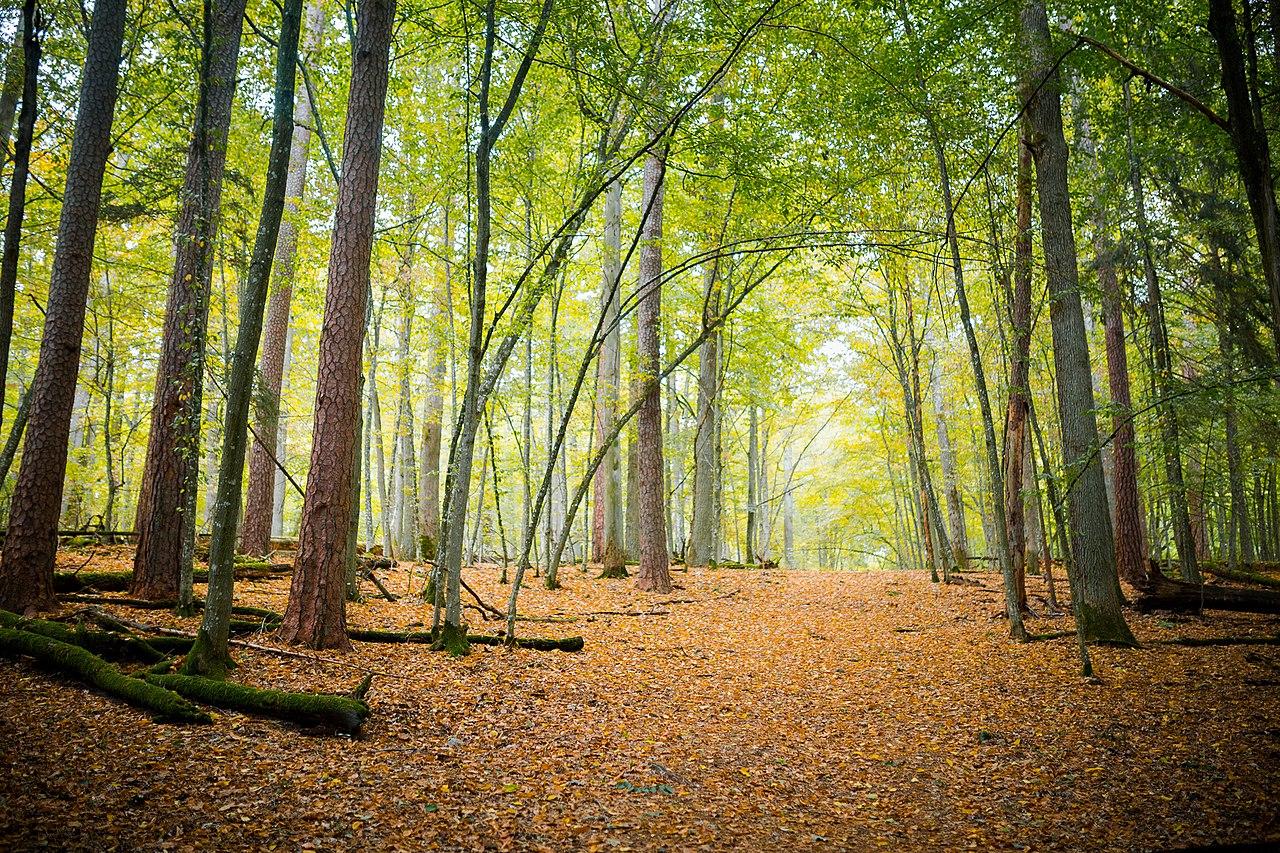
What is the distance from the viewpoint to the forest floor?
121 inches

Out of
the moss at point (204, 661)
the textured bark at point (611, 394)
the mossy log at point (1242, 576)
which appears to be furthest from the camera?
the textured bark at point (611, 394)

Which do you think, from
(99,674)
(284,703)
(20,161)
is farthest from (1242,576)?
(20,161)

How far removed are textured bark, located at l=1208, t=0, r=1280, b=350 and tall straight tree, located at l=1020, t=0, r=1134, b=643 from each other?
3.85 meters

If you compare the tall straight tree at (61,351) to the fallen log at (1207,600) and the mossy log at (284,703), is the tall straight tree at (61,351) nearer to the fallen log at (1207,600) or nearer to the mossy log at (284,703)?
the mossy log at (284,703)

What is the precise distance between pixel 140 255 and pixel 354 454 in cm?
903

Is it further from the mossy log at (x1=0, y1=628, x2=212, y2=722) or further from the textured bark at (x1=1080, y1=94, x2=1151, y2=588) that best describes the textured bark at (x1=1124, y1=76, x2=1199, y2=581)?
the mossy log at (x1=0, y1=628, x2=212, y2=722)

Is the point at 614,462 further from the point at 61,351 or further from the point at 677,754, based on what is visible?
the point at 61,351

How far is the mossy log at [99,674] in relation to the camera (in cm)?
→ 384

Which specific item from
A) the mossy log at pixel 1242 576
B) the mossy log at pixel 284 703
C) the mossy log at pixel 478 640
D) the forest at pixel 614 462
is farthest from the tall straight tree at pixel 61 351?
the mossy log at pixel 1242 576

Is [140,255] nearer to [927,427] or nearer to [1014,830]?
[1014,830]

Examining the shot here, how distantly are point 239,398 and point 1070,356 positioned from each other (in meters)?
8.56

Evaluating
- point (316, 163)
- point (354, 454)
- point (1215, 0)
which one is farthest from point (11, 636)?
point (316, 163)

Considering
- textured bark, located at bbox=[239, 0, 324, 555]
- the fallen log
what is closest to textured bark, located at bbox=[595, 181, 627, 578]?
textured bark, located at bbox=[239, 0, 324, 555]

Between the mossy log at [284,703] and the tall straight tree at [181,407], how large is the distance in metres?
1.81
